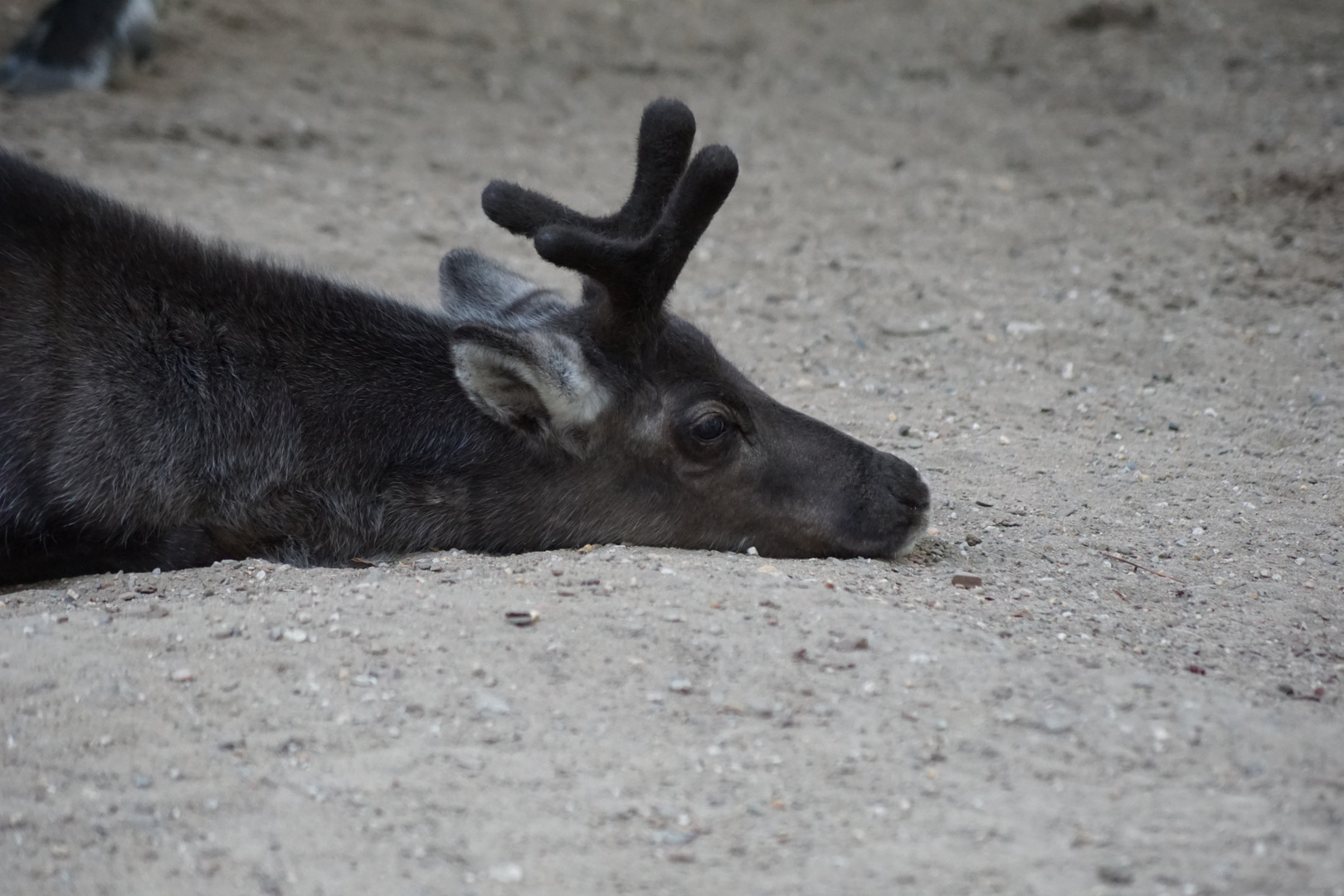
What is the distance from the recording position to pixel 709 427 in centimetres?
575

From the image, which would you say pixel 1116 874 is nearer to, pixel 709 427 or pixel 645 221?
pixel 709 427

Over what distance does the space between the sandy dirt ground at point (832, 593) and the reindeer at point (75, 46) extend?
27 cm

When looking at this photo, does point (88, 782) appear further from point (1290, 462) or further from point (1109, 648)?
point (1290, 462)

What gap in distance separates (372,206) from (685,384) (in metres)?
5.04

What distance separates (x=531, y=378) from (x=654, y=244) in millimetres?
714

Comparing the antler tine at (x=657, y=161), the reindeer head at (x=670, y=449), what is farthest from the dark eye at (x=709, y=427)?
the antler tine at (x=657, y=161)

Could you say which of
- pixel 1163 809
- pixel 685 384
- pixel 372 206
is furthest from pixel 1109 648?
pixel 372 206

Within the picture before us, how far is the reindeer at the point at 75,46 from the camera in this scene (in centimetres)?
1105

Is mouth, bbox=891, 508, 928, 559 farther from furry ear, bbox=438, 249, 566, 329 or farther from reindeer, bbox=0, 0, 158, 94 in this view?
reindeer, bbox=0, 0, 158, 94

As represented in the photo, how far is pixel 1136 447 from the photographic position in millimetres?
7000

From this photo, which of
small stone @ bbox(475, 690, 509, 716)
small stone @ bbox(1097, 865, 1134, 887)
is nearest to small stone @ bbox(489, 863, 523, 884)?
small stone @ bbox(475, 690, 509, 716)

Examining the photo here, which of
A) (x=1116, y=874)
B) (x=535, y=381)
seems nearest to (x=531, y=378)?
(x=535, y=381)

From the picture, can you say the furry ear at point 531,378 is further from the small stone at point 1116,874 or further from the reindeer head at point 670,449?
the small stone at point 1116,874

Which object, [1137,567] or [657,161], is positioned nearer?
[1137,567]
